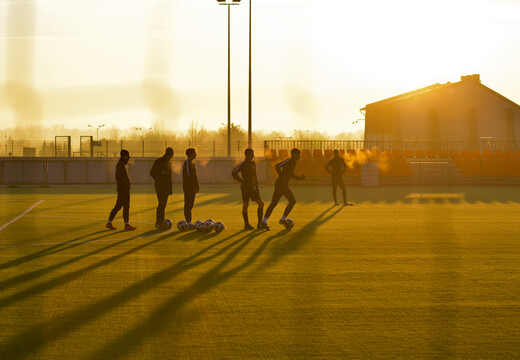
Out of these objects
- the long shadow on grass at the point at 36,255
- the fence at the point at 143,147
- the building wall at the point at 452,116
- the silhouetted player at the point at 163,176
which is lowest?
the long shadow on grass at the point at 36,255

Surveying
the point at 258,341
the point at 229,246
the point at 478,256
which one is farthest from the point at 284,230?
the point at 258,341

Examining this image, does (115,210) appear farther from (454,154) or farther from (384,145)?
(454,154)

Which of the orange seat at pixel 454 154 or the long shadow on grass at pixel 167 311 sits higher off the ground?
the orange seat at pixel 454 154

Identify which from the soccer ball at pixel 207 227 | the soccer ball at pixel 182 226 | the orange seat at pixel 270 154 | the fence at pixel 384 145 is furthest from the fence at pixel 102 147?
the soccer ball at pixel 207 227

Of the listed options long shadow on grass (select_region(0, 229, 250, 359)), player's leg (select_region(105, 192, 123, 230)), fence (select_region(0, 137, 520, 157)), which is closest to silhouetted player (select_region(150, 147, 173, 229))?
player's leg (select_region(105, 192, 123, 230))

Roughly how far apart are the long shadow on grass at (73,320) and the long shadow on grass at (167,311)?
50 cm

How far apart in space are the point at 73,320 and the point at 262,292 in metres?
A: 2.39

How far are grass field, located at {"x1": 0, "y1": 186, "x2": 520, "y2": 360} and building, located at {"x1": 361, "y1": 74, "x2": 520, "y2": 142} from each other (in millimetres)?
32898

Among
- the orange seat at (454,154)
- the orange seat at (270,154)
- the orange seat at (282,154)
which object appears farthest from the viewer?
the orange seat at (454,154)

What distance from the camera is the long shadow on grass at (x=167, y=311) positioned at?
565cm

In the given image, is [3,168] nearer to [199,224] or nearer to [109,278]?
[199,224]

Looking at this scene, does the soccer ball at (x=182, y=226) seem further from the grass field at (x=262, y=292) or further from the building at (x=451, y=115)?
the building at (x=451, y=115)

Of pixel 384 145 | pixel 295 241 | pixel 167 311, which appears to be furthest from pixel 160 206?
pixel 384 145

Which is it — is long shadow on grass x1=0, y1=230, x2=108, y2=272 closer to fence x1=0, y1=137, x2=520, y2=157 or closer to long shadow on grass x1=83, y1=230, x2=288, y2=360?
long shadow on grass x1=83, y1=230, x2=288, y2=360
